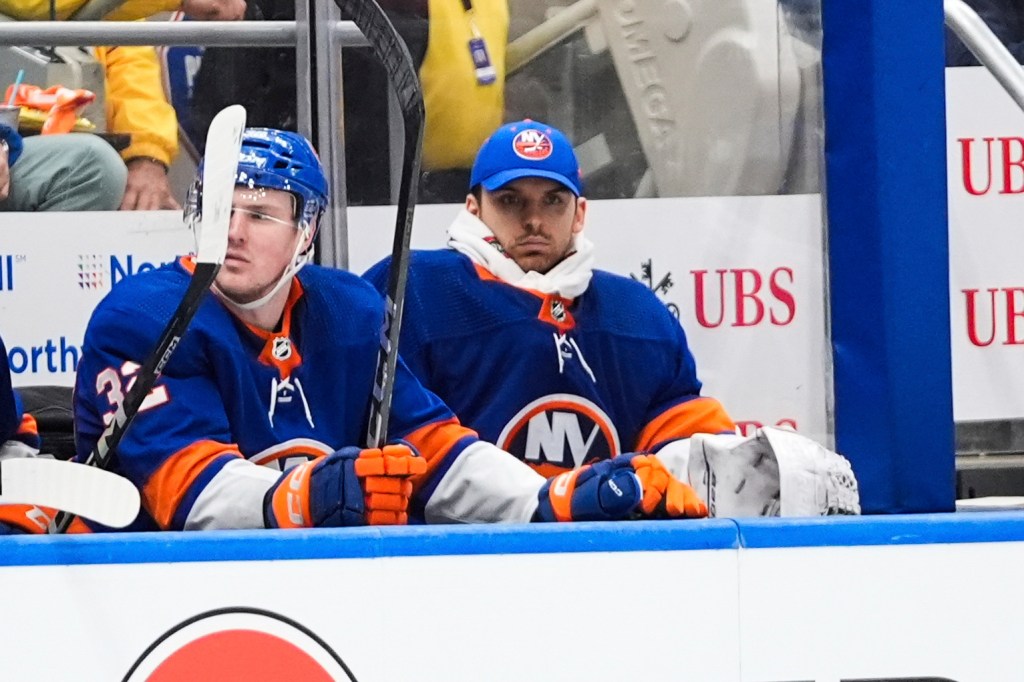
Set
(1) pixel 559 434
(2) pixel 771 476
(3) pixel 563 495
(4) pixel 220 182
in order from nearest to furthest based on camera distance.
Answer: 1. (4) pixel 220 182
2. (2) pixel 771 476
3. (3) pixel 563 495
4. (1) pixel 559 434

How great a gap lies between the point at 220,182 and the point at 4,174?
3.50ft

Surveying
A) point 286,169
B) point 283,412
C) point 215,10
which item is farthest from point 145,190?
point 283,412

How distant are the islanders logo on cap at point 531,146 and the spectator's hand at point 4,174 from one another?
912 mm

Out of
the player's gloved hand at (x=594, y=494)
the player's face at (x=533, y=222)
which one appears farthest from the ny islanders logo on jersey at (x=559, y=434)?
the player's gloved hand at (x=594, y=494)

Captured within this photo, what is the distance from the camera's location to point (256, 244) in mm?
2252

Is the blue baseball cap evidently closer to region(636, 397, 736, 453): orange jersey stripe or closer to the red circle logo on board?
region(636, 397, 736, 453): orange jersey stripe

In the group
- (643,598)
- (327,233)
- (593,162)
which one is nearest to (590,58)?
(593,162)

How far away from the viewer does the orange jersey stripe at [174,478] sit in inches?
79.2

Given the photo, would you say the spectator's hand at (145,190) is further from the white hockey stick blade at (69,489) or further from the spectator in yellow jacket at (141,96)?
the white hockey stick blade at (69,489)

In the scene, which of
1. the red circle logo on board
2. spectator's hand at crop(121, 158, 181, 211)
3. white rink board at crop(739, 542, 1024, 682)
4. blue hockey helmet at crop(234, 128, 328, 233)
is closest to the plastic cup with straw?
spectator's hand at crop(121, 158, 181, 211)

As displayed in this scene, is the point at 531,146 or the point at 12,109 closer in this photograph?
the point at 531,146

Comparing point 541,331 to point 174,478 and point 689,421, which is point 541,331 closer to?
point 689,421

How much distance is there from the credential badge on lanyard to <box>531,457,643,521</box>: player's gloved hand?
855mm

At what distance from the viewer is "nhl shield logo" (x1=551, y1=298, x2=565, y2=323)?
8.66 ft
